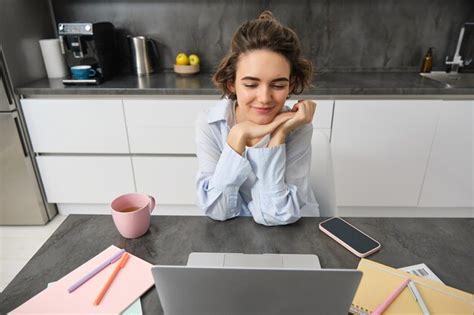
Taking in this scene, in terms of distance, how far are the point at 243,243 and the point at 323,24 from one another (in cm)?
199

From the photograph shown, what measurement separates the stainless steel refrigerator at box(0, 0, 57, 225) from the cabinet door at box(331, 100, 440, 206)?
184 cm

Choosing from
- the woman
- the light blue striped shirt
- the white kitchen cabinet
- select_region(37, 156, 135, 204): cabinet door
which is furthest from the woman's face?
select_region(37, 156, 135, 204): cabinet door

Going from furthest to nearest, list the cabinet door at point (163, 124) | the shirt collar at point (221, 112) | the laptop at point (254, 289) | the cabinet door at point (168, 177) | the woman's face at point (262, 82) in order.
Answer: the cabinet door at point (168, 177)
the cabinet door at point (163, 124)
the shirt collar at point (221, 112)
the woman's face at point (262, 82)
the laptop at point (254, 289)

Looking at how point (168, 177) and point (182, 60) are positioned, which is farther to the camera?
point (182, 60)

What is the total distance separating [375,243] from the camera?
758 millimetres

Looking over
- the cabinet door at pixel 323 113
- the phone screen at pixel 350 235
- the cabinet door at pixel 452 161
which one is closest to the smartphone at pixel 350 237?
the phone screen at pixel 350 235

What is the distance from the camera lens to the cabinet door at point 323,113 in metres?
1.90

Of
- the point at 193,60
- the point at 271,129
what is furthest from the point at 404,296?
the point at 193,60

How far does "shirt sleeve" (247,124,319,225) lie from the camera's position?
2.89 feet

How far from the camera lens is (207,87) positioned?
1.92 meters

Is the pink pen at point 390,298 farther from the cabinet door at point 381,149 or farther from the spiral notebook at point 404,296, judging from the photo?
the cabinet door at point 381,149

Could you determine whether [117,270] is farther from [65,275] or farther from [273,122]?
[273,122]

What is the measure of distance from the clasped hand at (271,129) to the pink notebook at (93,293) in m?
0.39

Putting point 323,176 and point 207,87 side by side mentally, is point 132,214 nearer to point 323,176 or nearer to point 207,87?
point 323,176
